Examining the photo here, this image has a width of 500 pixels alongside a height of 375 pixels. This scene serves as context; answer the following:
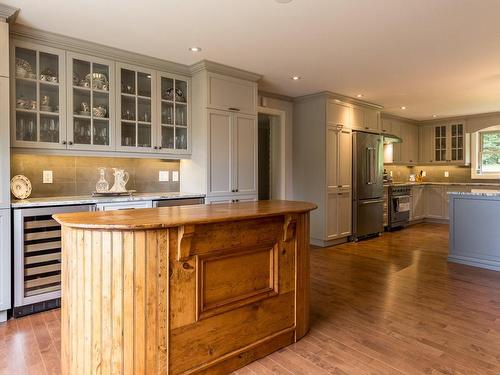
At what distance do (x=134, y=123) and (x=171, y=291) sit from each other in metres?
2.41

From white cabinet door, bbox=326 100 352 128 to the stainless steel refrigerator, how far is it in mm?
300

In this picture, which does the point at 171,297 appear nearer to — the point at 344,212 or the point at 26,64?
the point at 26,64

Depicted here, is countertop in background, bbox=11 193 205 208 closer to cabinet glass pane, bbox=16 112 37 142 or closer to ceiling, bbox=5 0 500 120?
cabinet glass pane, bbox=16 112 37 142

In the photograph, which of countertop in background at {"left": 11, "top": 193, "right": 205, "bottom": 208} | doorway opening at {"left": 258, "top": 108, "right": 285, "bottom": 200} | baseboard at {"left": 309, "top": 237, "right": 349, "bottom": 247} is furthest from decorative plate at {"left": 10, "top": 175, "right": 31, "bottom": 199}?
baseboard at {"left": 309, "top": 237, "right": 349, "bottom": 247}

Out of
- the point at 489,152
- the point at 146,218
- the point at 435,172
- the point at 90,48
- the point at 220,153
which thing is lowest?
the point at 146,218

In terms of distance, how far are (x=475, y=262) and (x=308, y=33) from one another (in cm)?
363

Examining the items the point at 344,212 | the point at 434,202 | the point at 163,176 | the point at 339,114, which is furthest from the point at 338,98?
the point at 434,202

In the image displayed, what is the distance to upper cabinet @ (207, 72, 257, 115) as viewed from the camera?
12.7 ft

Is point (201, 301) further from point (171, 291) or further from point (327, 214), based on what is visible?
point (327, 214)

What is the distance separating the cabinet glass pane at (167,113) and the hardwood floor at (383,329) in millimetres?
2253

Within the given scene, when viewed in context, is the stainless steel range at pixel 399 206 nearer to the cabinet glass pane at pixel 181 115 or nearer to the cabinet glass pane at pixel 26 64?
the cabinet glass pane at pixel 181 115

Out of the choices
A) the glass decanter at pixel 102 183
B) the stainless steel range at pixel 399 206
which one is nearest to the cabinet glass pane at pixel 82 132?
the glass decanter at pixel 102 183

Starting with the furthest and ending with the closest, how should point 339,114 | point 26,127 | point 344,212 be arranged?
point 344,212 → point 339,114 → point 26,127

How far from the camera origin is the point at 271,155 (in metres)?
5.66
